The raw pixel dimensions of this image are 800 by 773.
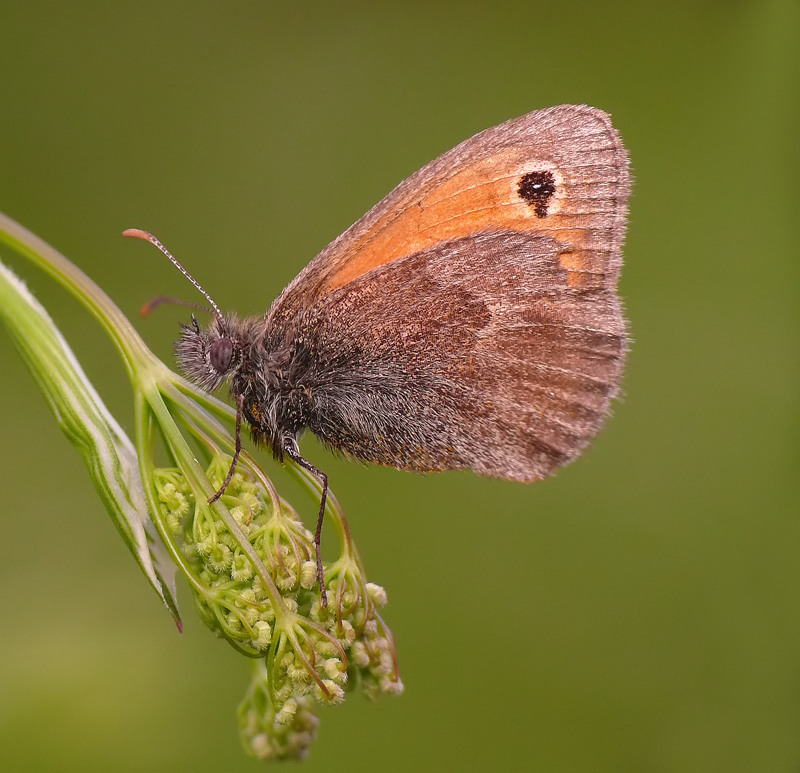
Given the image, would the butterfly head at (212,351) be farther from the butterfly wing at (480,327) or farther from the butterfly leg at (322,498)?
the butterfly leg at (322,498)

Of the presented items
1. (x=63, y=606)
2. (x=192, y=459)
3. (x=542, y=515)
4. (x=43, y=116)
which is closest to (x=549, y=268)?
(x=192, y=459)

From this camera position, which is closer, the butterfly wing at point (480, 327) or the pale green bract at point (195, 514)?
the pale green bract at point (195, 514)

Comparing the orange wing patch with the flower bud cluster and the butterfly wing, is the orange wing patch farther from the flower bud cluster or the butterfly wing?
the flower bud cluster

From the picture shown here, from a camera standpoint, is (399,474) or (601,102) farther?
(601,102)

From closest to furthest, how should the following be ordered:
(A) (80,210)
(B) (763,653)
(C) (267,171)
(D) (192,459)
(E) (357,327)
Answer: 1. (D) (192,459)
2. (E) (357,327)
3. (A) (80,210)
4. (B) (763,653)
5. (C) (267,171)

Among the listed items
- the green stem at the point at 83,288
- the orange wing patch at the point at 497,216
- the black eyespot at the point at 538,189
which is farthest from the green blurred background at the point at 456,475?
the green stem at the point at 83,288

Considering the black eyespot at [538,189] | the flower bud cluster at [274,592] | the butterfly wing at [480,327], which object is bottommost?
the flower bud cluster at [274,592]

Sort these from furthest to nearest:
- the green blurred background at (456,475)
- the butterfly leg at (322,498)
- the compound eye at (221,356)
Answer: the green blurred background at (456,475), the compound eye at (221,356), the butterfly leg at (322,498)

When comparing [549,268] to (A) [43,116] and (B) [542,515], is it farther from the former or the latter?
(A) [43,116]
